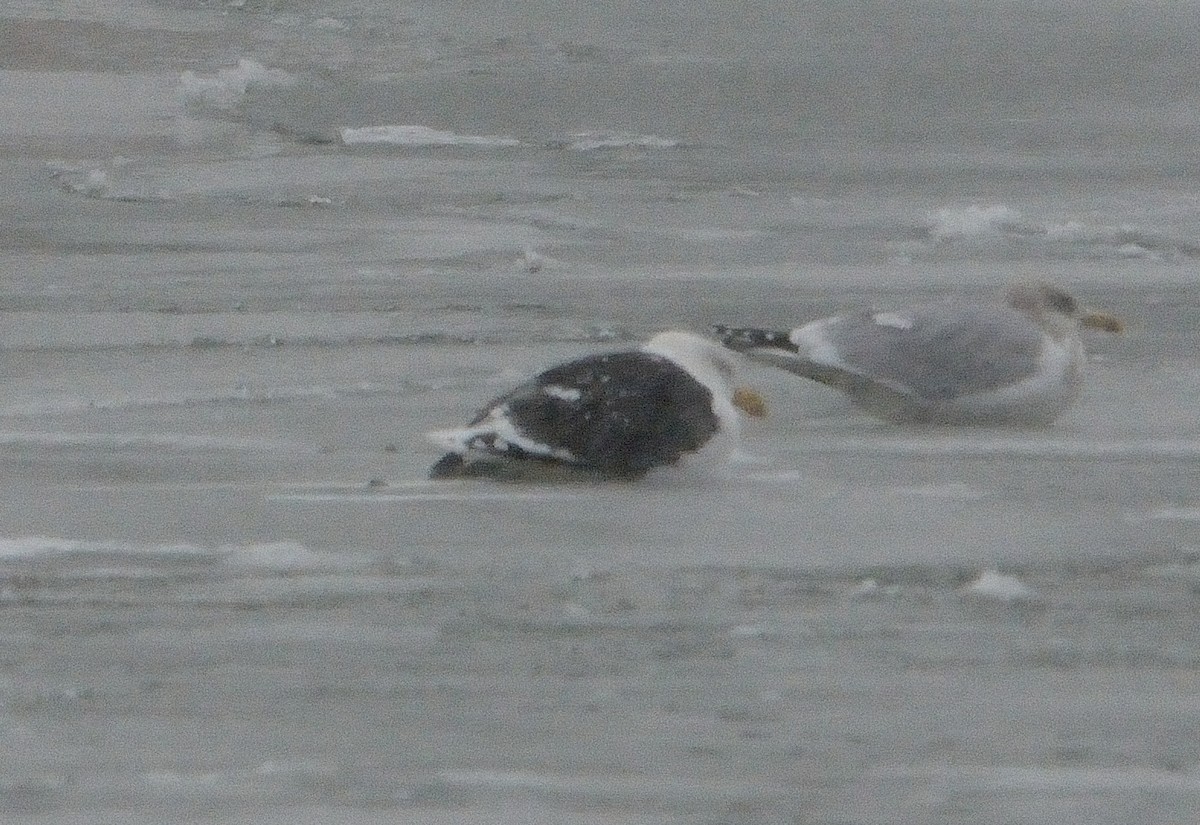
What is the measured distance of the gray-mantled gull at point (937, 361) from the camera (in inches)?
365

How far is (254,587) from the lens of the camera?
6.57 m

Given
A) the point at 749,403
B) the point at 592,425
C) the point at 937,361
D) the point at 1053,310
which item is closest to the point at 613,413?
the point at 592,425

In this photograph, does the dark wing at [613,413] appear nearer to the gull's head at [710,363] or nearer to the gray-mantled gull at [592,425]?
the gray-mantled gull at [592,425]

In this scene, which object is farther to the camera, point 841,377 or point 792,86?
point 792,86

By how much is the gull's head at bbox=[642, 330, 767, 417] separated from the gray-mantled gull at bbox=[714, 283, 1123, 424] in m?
0.21

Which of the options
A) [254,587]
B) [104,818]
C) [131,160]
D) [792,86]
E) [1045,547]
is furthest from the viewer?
[792,86]

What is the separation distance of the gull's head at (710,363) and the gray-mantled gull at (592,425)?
1.39 ft

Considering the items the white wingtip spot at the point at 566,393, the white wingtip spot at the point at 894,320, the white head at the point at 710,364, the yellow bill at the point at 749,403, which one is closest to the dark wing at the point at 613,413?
the white wingtip spot at the point at 566,393

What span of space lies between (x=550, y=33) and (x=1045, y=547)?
18679 mm

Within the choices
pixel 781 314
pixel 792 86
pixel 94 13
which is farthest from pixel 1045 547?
pixel 94 13

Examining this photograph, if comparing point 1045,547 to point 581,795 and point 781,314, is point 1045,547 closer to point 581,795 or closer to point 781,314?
point 581,795

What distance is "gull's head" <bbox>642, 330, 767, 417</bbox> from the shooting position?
29.1 feet

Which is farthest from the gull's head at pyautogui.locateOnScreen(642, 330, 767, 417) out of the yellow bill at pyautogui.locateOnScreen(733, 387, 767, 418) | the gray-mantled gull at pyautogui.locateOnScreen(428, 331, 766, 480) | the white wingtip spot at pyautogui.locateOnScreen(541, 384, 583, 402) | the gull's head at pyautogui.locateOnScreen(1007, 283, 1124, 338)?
the gull's head at pyautogui.locateOnScreen(1007, 283, 1124, 338)

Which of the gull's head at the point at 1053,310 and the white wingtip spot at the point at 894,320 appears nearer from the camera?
the white wingtip spot at the point at 894,320
